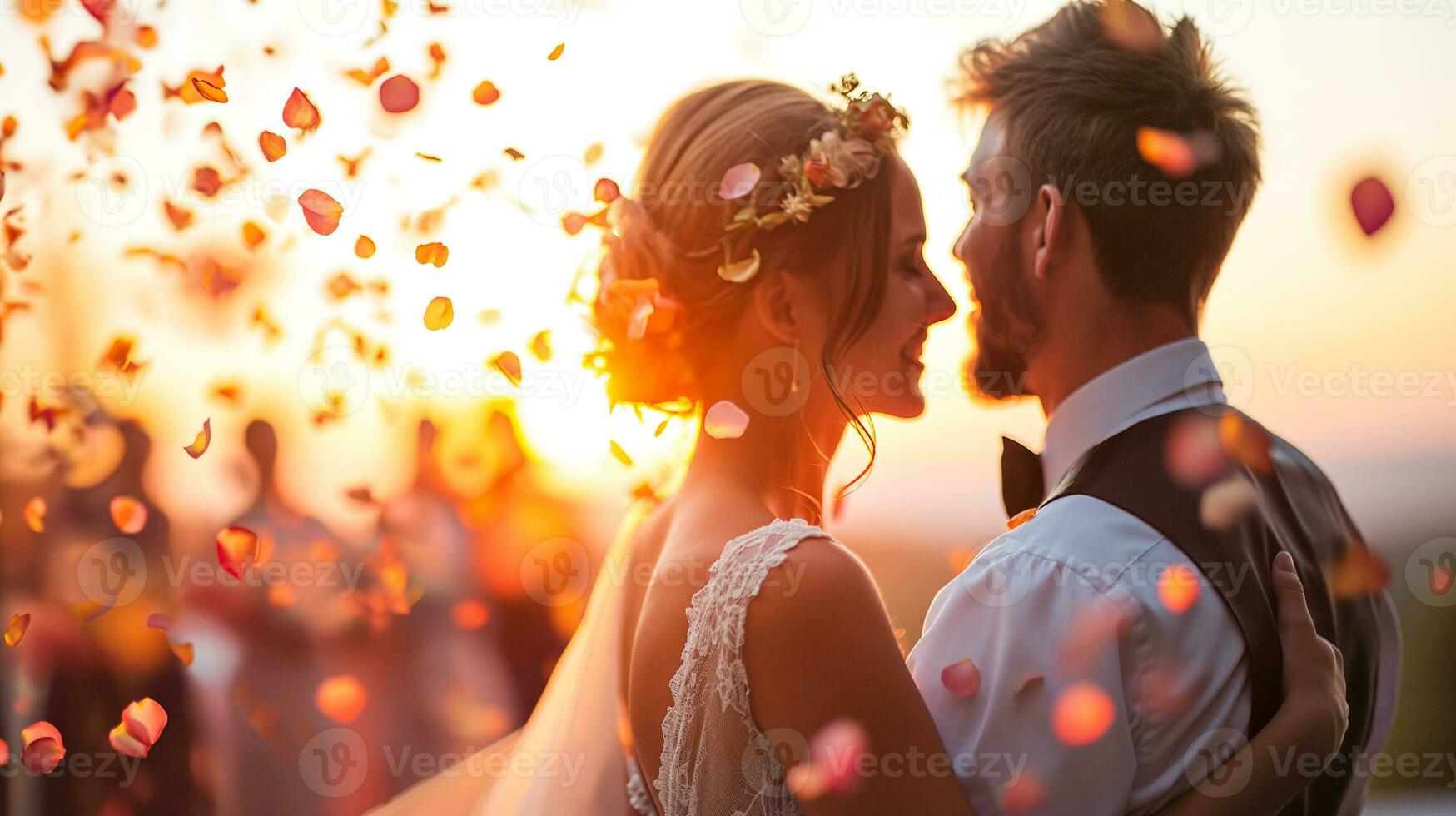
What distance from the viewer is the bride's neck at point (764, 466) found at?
1.77 m

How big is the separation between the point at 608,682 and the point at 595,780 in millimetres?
217

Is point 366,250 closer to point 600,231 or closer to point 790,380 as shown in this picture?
point 600,231

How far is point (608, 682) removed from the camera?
7.84ft

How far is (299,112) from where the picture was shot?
2.35 metres

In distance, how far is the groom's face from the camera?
1.90m

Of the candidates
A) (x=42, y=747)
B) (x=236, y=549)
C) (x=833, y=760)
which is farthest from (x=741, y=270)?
(x=42, y=747)

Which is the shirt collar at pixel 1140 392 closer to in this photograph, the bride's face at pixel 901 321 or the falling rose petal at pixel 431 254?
the bride's face at pixel 901 321

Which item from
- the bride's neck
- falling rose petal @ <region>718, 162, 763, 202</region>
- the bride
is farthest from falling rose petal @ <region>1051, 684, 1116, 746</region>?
falling rose petal @ <region>718, 162, 763, 202</region>

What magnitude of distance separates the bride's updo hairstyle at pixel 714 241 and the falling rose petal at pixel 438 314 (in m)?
0.80

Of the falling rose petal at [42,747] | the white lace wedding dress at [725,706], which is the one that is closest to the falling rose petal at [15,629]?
the falling rose petal at [42,747]

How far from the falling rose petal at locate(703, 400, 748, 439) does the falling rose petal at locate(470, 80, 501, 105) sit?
103 centimetres

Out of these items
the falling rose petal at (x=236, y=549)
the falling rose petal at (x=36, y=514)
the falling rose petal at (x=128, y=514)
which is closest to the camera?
the falling rose petal at (x=236, y=549)

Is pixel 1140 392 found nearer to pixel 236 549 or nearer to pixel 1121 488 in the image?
pixel 1121 488

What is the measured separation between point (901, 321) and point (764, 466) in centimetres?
38
